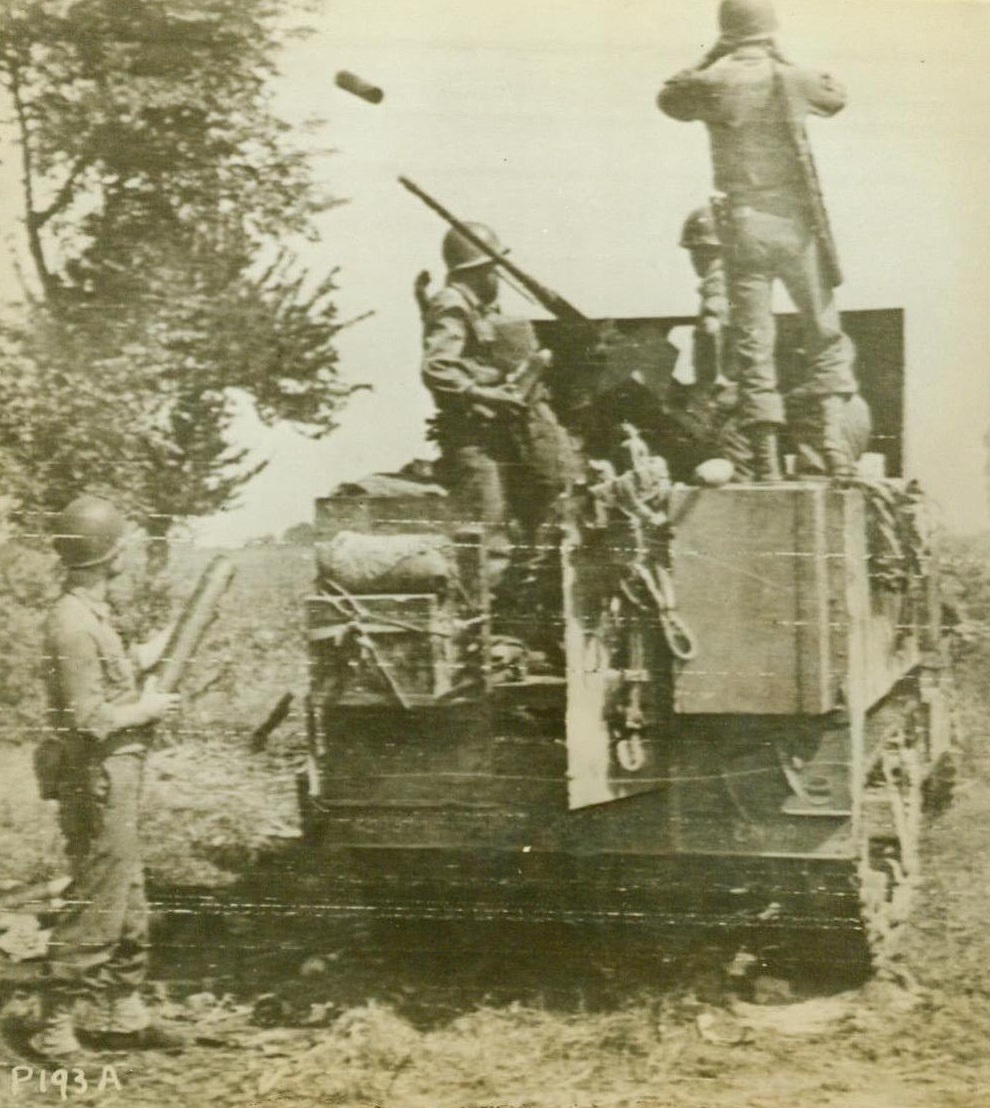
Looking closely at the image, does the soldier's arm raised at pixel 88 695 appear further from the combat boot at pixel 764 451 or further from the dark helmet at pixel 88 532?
the combat boot at pixel 764 451

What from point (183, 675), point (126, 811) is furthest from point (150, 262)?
point (126, 811)

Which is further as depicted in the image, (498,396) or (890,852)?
(890,852)

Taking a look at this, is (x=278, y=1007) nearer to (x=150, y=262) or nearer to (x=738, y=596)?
(x=738, y=596)

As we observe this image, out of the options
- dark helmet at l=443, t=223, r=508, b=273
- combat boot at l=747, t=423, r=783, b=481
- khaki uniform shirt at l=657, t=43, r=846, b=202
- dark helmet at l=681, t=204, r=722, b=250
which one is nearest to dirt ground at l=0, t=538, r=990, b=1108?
dark helmet at l=443, t=223, r=508, b=273

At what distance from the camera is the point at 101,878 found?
2.78 metres

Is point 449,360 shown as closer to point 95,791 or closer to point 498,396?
point 498,396

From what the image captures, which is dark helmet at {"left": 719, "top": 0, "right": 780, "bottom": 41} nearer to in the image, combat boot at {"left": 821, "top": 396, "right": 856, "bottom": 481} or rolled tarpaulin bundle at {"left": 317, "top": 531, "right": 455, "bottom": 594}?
combat boot at {"left": 821, "top": 396, "right": 856, "bottom": 481}

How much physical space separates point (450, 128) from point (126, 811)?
1652 millimetres

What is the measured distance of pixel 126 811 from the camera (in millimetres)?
2770

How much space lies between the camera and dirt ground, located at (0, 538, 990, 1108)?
8.91ft

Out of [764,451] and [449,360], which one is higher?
[449,360]

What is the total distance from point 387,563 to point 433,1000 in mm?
965

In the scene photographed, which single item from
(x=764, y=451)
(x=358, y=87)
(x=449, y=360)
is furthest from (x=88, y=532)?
(x=764, y=451)

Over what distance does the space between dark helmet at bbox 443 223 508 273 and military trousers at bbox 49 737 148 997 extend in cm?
127
